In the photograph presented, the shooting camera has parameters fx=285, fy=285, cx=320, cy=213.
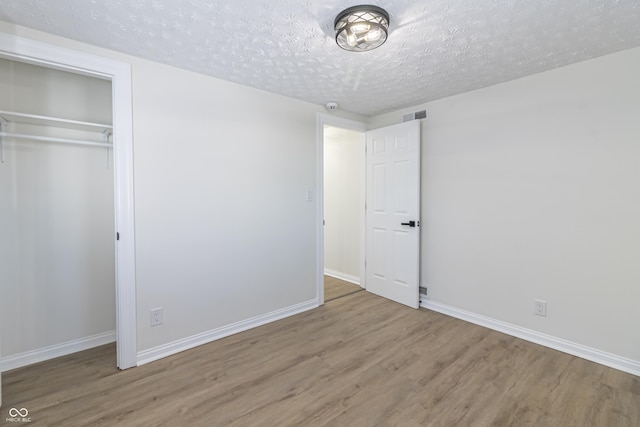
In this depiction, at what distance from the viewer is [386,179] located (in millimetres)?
3486

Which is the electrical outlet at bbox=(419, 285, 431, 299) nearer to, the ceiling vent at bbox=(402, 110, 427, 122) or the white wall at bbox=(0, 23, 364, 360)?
the white wall at bbox=(0, 23, 364, 360)

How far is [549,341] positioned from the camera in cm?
242

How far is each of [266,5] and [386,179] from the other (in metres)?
2.33

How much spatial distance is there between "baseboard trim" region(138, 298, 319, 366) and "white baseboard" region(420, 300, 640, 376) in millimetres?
1533

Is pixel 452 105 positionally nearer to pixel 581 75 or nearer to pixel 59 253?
pixel 581 75

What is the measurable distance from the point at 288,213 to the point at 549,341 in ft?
8.52

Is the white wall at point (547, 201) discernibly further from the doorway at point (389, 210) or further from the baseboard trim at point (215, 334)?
the baseboard trim at point (215, 334)

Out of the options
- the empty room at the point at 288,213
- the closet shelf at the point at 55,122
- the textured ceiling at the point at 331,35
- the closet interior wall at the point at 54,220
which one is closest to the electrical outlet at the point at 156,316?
the empty room at the point at 288,213

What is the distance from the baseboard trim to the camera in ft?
7.32

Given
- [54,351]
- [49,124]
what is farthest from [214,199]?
[54,351]

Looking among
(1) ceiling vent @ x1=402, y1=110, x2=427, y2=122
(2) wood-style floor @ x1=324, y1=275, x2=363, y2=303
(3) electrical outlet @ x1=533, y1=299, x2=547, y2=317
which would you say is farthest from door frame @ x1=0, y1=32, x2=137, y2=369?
(3) electrical outlet @ x1=533, y1=299, x2=547, y2=317

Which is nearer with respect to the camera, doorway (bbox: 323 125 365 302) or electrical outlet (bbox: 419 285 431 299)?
electrical outlet (bbox: 419 285 431 299)

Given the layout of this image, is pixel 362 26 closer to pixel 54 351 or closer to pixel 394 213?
pixel 394 213

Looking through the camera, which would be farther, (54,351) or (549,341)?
(549,341)
